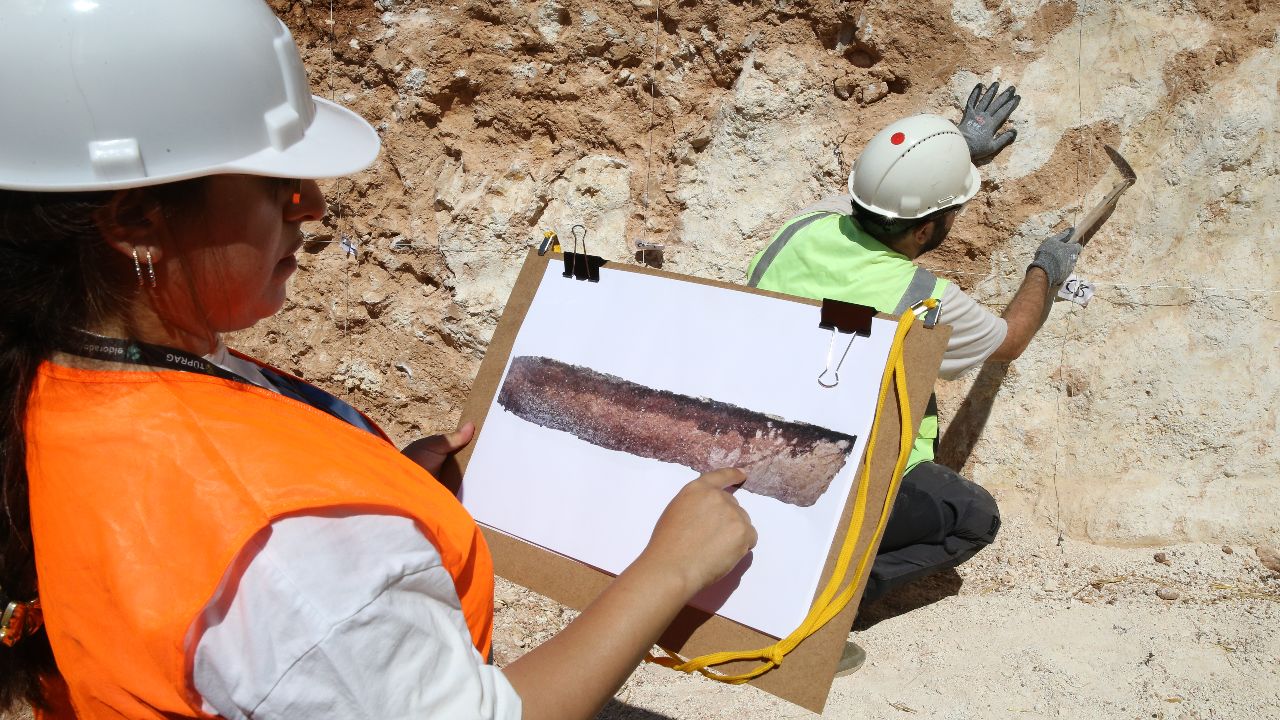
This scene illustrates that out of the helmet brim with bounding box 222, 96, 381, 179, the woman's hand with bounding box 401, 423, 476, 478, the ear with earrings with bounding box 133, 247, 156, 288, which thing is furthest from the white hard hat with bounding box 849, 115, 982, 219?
the ear with earrings with bounding box 133, 247, 156, 288

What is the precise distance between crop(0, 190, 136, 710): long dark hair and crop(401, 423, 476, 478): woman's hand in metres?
0.89

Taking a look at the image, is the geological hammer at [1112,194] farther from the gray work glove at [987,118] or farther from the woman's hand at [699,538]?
the woman's hand at [699,538]

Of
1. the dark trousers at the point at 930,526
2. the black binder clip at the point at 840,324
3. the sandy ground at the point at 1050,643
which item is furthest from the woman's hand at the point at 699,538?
the sandy ground at the point at 1050,643

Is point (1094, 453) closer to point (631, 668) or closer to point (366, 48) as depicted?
point (631, 668)

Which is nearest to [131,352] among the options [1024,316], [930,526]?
[930,526]

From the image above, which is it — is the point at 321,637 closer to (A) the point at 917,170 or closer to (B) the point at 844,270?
(B) the point at 844,270

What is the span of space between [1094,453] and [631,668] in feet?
7.81

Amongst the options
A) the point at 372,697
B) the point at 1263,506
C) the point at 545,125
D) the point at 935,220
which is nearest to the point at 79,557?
the point at 372,697

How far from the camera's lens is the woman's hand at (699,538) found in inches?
47.4

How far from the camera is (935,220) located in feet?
7.45

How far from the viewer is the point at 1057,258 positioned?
2.53m

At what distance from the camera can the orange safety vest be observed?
0.83 m

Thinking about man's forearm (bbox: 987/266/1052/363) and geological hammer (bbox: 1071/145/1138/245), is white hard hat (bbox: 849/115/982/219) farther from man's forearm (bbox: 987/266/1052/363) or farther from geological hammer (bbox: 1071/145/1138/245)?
geological hammer (bbox: 1071/145/1138/245)

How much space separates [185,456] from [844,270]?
1728 millimetres
